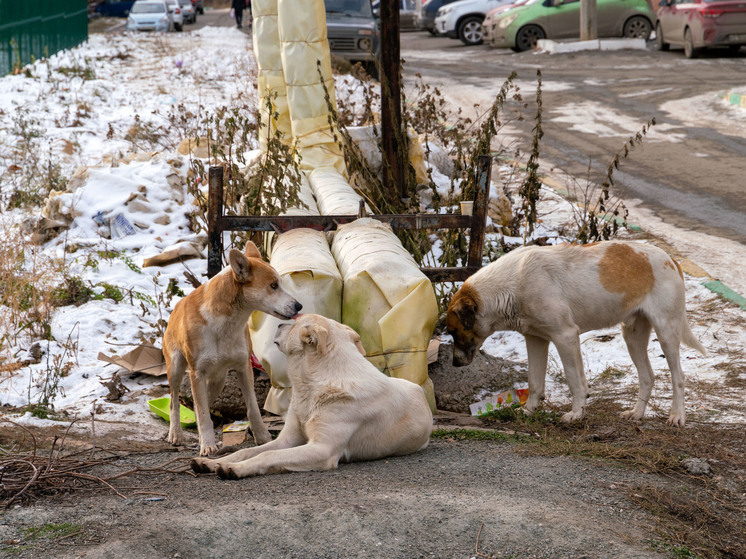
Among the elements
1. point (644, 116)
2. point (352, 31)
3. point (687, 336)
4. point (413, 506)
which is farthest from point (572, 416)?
point (352, 31)

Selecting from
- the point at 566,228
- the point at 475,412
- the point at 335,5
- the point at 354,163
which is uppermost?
the point at 335,5

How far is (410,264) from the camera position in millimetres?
6094

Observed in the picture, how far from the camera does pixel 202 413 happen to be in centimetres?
525

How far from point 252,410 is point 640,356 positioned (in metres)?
2.64

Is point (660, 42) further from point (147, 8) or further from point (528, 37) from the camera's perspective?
point (147, 8)

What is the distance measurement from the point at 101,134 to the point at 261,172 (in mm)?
8782

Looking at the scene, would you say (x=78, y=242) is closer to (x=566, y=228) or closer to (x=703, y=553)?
(x=566, y=228)

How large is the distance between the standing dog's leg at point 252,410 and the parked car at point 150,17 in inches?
1373

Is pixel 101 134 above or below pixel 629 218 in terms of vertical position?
above

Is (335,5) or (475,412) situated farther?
(335,5)

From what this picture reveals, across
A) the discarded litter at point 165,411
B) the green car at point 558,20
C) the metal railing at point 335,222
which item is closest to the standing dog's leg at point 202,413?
the discarded litter at point 165,411

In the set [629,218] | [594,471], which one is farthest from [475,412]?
[629,218]

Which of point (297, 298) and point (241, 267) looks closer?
point (241, 267)

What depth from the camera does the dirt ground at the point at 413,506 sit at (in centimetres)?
343
